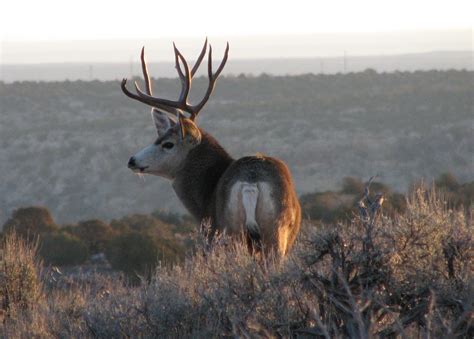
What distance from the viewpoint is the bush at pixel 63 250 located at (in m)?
18.4

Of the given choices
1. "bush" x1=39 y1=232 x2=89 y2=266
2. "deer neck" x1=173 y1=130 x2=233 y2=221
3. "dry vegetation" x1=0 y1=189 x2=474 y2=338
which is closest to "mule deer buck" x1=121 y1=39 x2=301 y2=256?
"deer neck" x1=173 y1=130 x2=233 y2=221

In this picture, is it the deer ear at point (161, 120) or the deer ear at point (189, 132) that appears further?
the deer ear at point (161, 120)

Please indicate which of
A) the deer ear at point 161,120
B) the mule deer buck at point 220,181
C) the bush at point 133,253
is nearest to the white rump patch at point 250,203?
the mule deer buck at point 220,181

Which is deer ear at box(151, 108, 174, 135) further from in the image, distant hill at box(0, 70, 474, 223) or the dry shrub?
distant hill at box(0, 70, 474, 223)

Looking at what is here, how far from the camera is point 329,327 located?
649cm

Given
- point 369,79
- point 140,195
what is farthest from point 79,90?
point 140,195

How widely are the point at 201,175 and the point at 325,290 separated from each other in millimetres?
4312

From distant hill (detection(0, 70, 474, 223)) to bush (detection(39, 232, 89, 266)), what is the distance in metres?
17.6

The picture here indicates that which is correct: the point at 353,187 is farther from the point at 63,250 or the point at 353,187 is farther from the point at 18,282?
the point at 18,282

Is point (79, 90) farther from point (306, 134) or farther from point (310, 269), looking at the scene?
point (310, 269)

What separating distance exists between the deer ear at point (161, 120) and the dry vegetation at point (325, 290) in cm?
339

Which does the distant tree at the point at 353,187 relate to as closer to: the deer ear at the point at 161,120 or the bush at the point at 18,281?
the deer ear at the point at 161,120

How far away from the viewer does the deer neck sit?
1060 centimetres

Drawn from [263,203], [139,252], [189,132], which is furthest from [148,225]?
[263,203]
